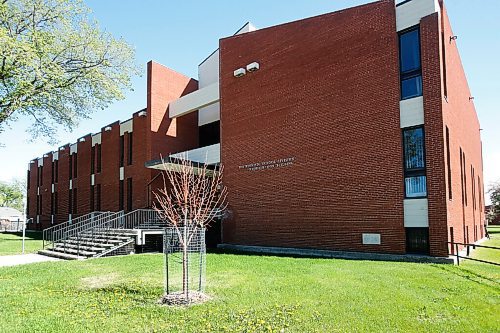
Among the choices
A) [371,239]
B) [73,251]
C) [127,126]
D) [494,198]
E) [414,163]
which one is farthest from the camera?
[494,198]

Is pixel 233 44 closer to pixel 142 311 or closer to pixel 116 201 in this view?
pixel 116 201

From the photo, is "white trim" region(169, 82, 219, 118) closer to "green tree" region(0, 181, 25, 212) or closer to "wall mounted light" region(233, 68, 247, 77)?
"wall mounted light" region(233, 68, 247, 77)

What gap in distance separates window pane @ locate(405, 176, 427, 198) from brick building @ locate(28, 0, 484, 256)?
0.03m

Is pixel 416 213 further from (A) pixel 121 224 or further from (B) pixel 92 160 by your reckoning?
(B) pixel 92 160

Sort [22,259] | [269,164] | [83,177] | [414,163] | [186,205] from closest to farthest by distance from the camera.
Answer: [186,205] → [414,163] → [22,259] → [269,164] → [83,177]

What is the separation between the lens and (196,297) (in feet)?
25.0

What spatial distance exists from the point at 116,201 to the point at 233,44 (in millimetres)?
13572

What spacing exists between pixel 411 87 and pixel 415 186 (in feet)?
11.8

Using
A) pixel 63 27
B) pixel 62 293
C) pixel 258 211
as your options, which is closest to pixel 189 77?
pixel 63 27

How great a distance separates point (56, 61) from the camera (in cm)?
1714

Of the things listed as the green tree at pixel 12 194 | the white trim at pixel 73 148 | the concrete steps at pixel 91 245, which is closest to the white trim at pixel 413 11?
the concrete steps at pixel 91 245

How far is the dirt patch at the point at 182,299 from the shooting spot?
24.3 feet

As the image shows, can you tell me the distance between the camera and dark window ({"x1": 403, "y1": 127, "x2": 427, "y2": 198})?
13023mm

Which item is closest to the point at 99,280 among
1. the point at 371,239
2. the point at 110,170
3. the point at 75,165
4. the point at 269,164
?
the point at 371,239
